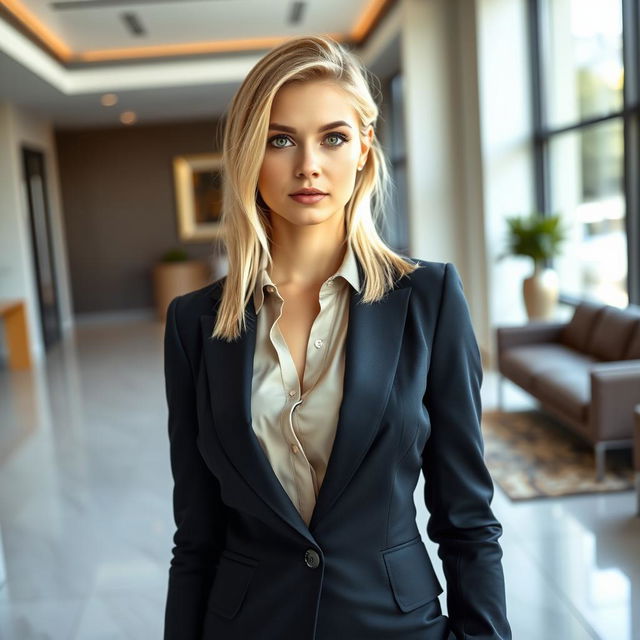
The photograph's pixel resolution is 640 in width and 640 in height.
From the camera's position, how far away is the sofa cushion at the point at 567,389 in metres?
4.84

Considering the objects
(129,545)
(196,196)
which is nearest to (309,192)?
(129,545)

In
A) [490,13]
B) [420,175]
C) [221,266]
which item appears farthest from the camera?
[221,266]

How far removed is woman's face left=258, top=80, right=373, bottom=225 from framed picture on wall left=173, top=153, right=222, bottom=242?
1318 cm

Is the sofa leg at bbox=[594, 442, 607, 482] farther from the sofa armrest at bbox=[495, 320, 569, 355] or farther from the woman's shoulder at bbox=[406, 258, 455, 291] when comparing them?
the woman's shoulder at bbox=[406, 258, 455, 291]

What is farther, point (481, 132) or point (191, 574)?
point (481, 132)

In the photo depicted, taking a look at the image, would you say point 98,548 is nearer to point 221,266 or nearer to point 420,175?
point 420,175

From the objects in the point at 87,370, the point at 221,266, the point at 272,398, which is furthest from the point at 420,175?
the point at 272,398

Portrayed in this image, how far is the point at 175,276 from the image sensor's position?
13602 millimetres

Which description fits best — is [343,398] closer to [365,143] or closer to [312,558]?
[312,558]

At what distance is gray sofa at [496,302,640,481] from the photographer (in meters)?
4.55

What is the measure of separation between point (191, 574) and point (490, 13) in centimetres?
726

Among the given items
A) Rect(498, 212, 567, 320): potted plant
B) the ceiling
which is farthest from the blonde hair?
the ceiling

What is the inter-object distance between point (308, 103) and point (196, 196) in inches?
532

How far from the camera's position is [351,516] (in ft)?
3.93
